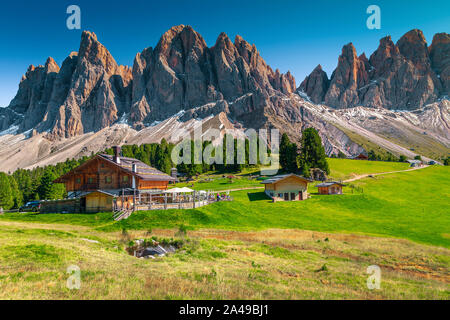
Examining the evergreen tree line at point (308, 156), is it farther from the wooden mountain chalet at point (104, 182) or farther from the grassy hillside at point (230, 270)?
the grassy hillside at point (230, 270)

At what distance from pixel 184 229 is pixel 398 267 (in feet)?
60.9

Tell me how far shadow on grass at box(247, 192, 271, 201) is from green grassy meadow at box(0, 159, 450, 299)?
4717mm

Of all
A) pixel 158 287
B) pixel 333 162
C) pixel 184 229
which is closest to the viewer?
pixel 158 287

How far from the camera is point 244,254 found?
60.8 feet

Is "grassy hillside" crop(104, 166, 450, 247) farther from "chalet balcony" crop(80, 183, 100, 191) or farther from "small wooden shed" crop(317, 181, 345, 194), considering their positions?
"chalet balcony" crop(80, 183, 100, 191)

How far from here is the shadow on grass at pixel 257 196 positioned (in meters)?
48.7

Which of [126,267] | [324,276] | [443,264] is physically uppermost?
[126,267]

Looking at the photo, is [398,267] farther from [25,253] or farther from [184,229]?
[25,253]

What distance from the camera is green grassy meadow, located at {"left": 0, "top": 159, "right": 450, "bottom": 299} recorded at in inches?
408

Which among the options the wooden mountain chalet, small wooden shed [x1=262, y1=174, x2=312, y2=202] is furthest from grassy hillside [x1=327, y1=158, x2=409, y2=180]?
the wooden mountain chalet

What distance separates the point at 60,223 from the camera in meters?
31.0

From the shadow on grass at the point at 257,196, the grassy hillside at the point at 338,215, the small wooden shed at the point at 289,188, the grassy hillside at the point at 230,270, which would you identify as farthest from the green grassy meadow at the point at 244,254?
the small wooden shed at the point at 289,188

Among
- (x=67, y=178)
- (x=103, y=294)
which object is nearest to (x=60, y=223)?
(x=67, y=178)

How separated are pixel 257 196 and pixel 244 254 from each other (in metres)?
32.8
